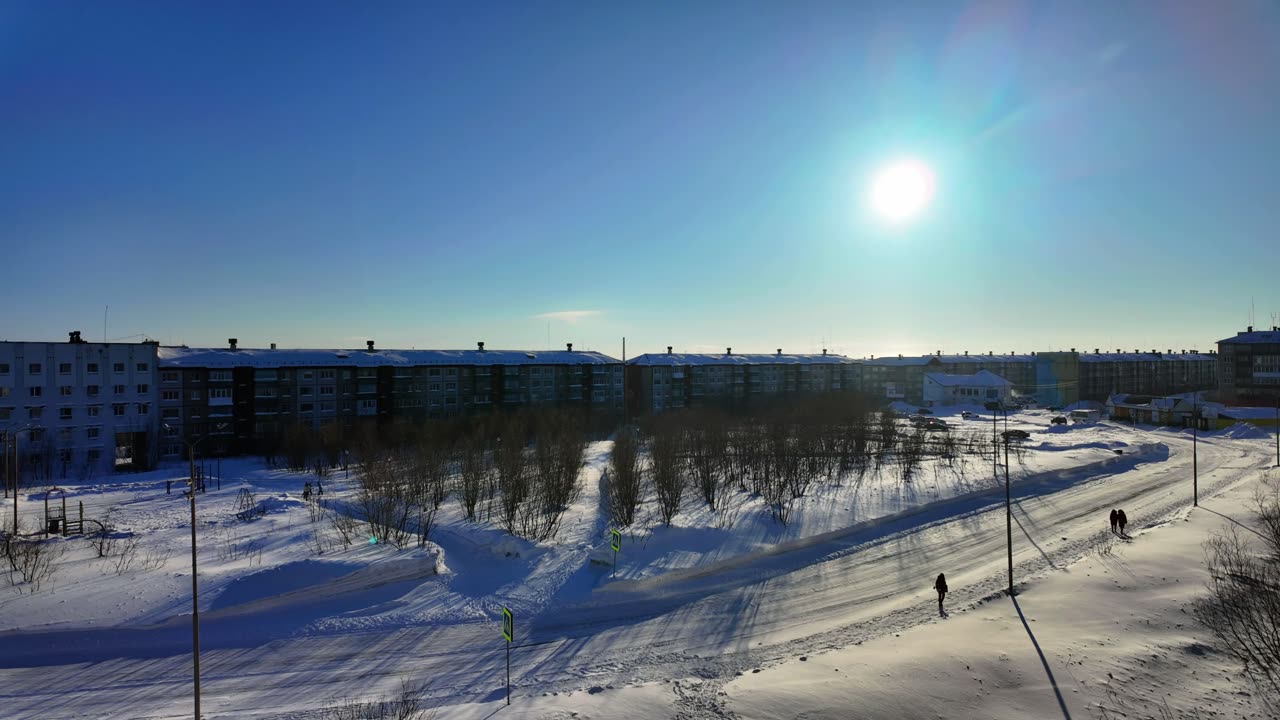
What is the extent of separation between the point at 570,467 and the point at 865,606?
17992mm

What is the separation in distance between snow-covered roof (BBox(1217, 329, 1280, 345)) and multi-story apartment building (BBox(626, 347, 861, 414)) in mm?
51591

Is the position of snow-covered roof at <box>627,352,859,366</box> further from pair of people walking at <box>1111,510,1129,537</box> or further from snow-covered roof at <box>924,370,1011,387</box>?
pair of people walking at <box>1111,510,1129,537</box>

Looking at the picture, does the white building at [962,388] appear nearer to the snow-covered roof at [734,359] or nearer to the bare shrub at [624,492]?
the snow-covered roof at [734,359]

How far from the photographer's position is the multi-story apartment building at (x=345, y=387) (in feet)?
174

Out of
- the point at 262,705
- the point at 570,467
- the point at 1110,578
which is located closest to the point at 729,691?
the point at 262,705

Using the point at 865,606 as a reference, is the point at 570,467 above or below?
above

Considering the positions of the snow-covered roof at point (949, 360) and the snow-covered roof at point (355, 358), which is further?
the snow-covered roof at point (949, 360)

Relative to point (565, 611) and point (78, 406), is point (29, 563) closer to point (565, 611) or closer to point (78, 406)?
point (565, 611)

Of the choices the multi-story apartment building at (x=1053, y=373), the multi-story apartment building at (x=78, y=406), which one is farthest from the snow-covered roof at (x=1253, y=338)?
the multi-story apartment building at (x=78, y=406)

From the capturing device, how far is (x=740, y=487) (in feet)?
132

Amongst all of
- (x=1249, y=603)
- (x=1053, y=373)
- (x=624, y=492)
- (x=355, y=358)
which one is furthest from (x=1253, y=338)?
(x=355, y=358)

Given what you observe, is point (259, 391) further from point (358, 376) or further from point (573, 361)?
point (573, 361)

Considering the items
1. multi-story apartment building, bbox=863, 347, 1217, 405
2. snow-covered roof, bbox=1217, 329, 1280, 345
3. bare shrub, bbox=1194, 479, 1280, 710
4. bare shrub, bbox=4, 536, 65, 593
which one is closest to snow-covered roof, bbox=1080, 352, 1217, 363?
multi-story apartment building, bbox=863, 347, 1217, 405

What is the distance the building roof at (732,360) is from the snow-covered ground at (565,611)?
49.1 metres
